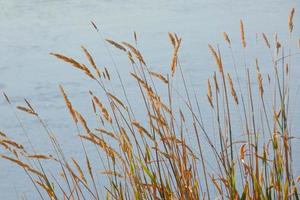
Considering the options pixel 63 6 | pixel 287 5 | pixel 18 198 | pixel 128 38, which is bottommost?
pixel 18 198

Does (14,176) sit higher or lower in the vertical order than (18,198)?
higher

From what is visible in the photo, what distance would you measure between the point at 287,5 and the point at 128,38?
1849 millimetres

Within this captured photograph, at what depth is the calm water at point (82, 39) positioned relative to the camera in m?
3.74

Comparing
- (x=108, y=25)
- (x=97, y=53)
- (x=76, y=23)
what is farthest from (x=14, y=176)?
(x=76, y=23)

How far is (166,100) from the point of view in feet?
12.6

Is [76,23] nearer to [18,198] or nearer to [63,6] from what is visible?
[63,6]

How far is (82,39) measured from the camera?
5262 mm

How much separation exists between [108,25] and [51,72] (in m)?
1.04

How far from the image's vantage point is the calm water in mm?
3744

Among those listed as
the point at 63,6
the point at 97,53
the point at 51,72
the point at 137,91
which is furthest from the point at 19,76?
the point at 63,6

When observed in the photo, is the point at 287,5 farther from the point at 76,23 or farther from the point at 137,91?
the point at 137,91

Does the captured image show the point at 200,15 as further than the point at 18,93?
Yes

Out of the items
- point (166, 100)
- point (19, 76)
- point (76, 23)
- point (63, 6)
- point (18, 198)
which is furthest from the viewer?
point (63, 6)

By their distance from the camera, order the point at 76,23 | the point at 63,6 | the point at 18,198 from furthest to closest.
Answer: the point at 63,6, the point at 76,23, the point at 18,198
